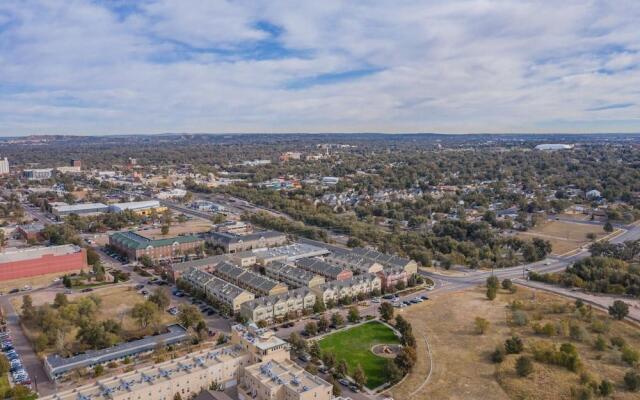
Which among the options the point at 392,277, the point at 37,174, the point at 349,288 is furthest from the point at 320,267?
the point at 37,174

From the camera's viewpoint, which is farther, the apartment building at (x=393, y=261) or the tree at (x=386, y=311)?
the apartment building at (x=393, y=261)

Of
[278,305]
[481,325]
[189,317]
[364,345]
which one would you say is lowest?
[364,345]

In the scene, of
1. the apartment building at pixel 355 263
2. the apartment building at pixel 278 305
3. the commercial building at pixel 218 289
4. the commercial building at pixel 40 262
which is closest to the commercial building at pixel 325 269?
the apartment building at pixel 355 263

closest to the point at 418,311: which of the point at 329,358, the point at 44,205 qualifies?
the point at 329,358

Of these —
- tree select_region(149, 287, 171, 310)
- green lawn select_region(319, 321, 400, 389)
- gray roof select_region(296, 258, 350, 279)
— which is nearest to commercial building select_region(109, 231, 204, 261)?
gray roof select_region(296, 258, 350, 279)

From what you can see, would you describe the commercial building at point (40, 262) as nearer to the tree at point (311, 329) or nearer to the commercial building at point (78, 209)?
the tree at point (311, 329)

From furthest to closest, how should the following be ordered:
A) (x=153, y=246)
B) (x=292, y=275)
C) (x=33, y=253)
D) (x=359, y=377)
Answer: (x=153, y=246) < (x=33, y=253) < (x=292, y=275) < (x=359, y=377)

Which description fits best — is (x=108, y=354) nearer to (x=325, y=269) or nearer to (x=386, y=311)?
(x=386, y=311)
